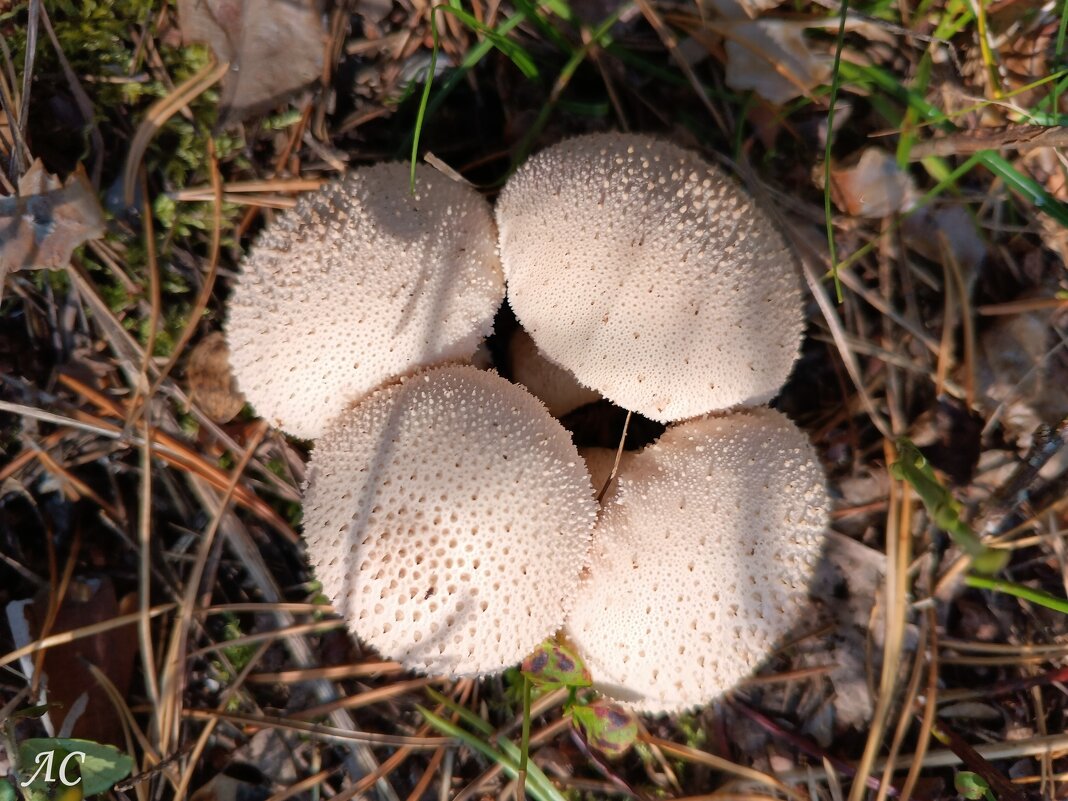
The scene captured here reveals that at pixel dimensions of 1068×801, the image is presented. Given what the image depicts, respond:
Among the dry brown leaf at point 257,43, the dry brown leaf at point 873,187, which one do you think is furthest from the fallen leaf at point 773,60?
the dry brown leaf at point 257,43

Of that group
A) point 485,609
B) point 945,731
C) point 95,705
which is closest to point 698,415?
point 485,609

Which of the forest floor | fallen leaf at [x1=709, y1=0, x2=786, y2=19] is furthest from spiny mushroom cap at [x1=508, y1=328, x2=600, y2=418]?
fallen leaf at [x1=709, y1=0, x2=786, y2=19]

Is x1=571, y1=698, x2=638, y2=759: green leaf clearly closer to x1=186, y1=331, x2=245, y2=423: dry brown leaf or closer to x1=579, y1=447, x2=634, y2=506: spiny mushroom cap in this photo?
x1=579, y1=447, x2=634, y2=506: spiny mushroom cap

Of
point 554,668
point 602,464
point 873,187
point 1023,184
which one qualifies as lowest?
point 554,668

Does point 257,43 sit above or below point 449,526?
above

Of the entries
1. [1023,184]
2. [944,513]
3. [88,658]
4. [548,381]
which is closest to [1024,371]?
[1023,184]

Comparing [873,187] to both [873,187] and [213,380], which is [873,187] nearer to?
[873,187]

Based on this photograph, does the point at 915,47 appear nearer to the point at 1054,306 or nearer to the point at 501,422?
the point at 1054,306
